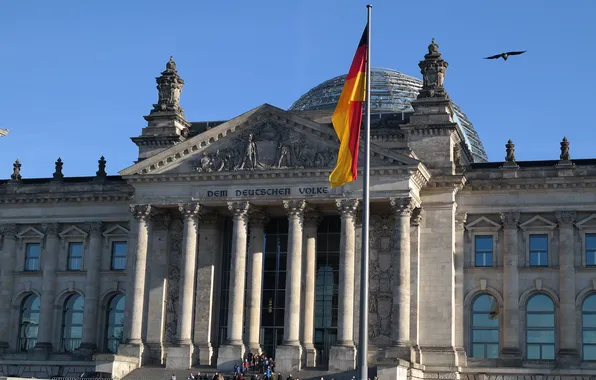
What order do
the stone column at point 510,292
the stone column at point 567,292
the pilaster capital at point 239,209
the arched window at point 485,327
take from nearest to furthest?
the stone column at point 567,292
the stone column at point 510,292
the pilaster capital at point 239,209
the arched window at point 485,327

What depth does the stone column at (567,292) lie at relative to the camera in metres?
62.3

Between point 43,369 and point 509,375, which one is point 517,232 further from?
point 43,369

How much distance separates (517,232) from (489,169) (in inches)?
171

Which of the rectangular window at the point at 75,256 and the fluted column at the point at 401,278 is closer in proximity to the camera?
the fluted column at the point at 401,278

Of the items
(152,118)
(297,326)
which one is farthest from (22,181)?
(297,326)

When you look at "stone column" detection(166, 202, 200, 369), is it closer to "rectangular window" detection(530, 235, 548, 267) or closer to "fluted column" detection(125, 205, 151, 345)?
"fluted column" detection(125, 205, 151, 345)

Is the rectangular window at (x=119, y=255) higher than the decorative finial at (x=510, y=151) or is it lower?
lower

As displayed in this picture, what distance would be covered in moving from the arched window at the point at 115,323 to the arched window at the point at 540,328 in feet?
88.4

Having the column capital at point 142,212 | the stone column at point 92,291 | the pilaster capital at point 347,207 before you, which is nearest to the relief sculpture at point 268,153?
the pilaster capital at point 347,207

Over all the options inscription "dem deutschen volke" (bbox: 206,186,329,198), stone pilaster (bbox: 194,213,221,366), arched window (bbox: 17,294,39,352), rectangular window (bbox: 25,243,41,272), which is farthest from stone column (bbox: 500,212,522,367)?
rectangular window (bbox: 25,243,41,272)

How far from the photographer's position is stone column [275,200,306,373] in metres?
60.5

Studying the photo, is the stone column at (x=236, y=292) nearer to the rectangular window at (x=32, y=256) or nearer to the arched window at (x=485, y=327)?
the arched window at (x=485, y=327)

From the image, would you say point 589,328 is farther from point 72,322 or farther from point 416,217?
point 72,322

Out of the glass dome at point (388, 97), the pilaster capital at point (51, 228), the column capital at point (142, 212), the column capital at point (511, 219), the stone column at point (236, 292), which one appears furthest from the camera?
the glass dome at point (388, 97)
